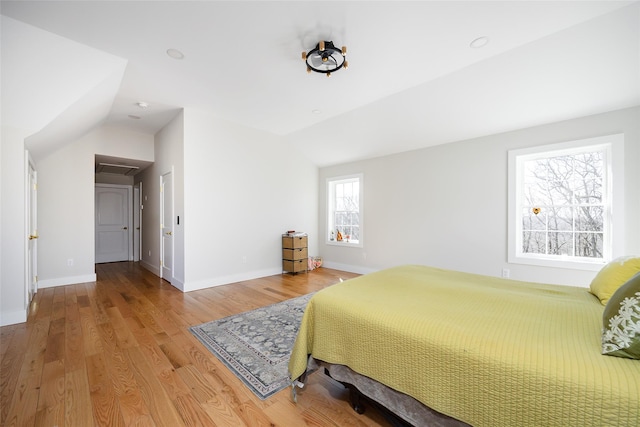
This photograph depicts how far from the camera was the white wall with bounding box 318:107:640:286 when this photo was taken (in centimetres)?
274

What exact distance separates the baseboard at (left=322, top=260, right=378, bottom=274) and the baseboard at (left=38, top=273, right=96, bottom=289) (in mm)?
4290

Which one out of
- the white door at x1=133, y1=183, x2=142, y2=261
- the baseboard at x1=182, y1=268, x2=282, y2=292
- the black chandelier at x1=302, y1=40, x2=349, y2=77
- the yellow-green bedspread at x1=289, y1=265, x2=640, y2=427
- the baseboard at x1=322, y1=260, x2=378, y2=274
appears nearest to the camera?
the yellow-green bedspread at x1=289, y1=265, x2=640, y2=427

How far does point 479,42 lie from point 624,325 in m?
2.40

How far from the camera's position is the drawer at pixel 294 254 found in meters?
4.81

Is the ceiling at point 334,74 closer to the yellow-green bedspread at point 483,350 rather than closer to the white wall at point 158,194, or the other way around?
the white wall at point 158,194

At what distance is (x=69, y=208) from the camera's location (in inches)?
162

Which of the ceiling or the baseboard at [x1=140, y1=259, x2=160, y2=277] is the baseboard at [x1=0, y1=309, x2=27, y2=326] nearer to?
the ceiling

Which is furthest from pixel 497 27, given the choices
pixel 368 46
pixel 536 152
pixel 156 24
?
pixel 156 24

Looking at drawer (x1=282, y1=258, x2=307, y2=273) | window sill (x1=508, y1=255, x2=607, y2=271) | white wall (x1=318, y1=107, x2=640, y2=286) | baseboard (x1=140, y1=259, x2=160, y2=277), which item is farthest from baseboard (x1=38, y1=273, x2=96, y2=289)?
window sill (x1=508, y1=255, x2=607, y2=271)

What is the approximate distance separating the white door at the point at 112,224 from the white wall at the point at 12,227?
4.04m

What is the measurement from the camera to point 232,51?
2389 millimetres

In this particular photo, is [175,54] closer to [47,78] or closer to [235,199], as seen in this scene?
[47,78]

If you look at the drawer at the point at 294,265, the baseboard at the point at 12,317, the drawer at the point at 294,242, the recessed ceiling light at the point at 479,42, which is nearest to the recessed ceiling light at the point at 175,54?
the recessed ceiling light at the point at 479,42

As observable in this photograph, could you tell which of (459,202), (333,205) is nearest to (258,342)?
(459,202)
